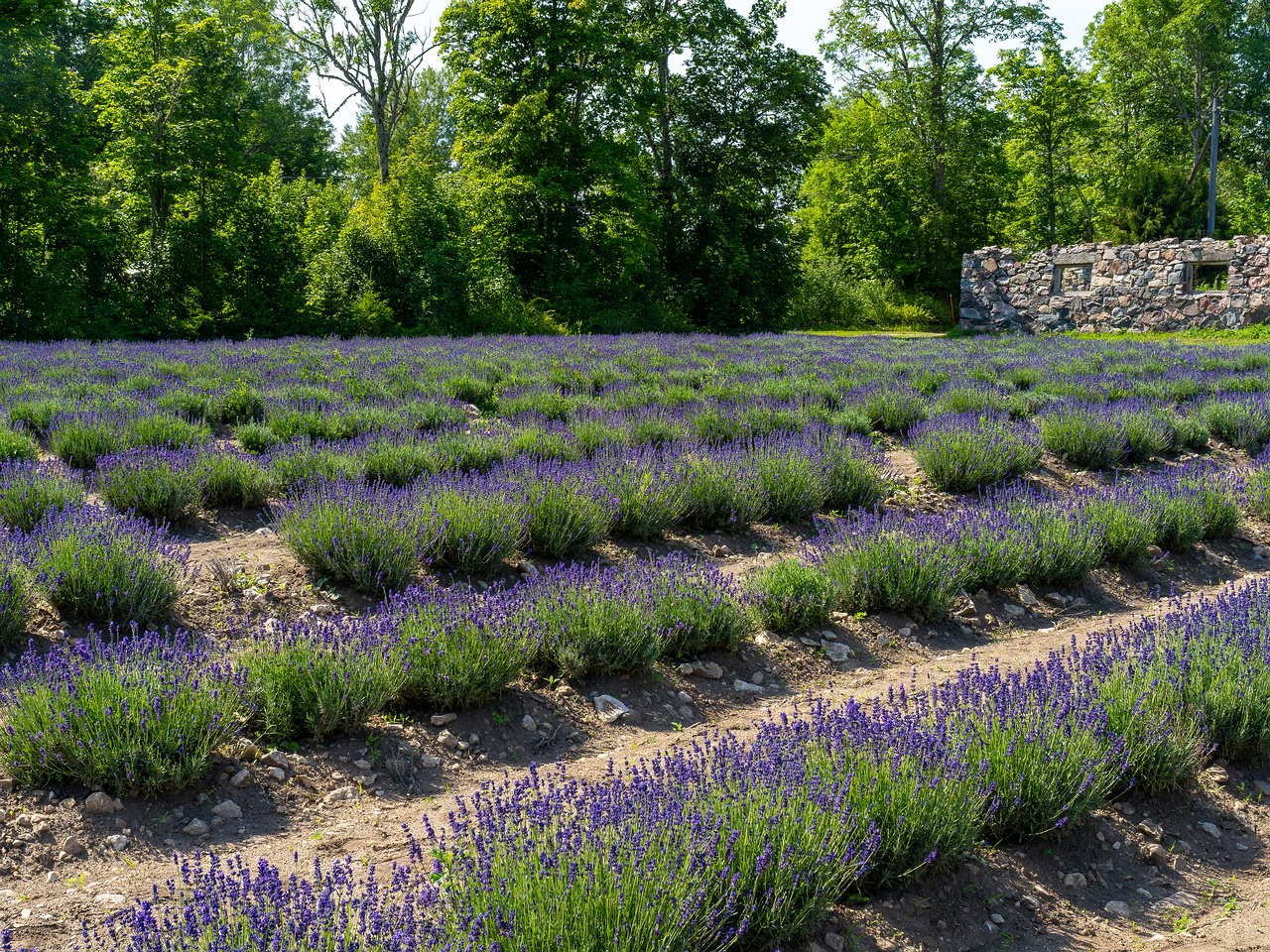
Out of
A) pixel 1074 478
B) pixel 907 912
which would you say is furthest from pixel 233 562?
pixel 1074 478

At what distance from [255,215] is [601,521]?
19.5m

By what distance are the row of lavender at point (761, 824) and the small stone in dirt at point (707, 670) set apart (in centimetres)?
85

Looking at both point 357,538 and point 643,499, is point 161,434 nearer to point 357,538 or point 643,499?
point 357,538

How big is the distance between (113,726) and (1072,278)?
28696mm

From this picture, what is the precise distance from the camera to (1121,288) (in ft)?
82.5

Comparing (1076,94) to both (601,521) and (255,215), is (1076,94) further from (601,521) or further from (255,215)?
(601,521)

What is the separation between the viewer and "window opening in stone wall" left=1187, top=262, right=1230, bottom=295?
23781 mm

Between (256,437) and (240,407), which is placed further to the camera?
(240,407)

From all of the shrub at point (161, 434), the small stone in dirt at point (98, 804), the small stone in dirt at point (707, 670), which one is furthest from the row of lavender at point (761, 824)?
the shrub at point (161, 434)

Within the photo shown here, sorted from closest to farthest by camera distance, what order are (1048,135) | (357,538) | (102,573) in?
(102,573) < (357,538) < (1048,135)

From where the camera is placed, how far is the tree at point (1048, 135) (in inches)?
1389

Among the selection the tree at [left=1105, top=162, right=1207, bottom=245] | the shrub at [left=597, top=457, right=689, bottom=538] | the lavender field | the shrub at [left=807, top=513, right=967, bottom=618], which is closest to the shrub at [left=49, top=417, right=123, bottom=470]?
the lavender field

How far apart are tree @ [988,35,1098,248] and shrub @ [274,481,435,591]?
123 ft

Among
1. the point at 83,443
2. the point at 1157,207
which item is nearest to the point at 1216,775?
the point at 83,443
